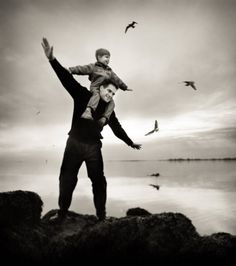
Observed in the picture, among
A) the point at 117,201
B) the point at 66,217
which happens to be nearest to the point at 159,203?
the point at 117,201

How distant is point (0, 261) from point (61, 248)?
858 millimetres

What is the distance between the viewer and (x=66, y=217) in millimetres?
5730

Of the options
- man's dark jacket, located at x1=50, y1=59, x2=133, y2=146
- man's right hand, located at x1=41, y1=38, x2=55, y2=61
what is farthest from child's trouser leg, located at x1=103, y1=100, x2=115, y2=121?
man's right hand, located at x1=41, y1=38, x2=55, y2=61

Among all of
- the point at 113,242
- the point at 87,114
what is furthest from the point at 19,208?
the point at 87,114

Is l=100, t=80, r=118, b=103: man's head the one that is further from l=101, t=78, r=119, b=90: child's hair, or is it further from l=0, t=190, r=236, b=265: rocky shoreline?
l=0, t=190, r=236, b=265: rocky shoreline

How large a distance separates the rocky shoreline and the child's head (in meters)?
2.75

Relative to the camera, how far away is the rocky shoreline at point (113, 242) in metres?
4.39

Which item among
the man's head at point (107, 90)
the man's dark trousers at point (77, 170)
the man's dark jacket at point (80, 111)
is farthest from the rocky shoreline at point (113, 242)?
the man's head at point (107, 90)

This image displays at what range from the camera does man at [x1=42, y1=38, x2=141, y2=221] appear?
5535mm

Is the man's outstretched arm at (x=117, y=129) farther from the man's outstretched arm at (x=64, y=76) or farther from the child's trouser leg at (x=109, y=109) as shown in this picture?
the man's outstretched arm at (x=64, y=76)

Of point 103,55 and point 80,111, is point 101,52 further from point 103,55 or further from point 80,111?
point 80,111

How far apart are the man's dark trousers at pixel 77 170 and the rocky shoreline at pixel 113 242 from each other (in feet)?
2.24

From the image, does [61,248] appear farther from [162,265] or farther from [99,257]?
[162,265]

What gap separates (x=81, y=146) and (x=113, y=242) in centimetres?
182
